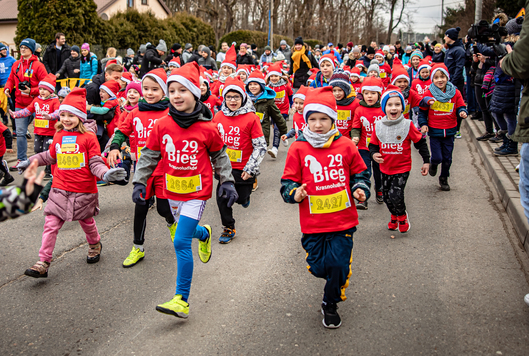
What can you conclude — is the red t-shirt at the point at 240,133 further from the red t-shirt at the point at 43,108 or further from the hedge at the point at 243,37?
the hedge at the point at 243,37

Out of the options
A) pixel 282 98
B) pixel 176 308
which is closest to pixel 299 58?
pixel 282 98

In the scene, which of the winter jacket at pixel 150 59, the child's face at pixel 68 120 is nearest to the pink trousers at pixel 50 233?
the child's face at pixel 68 120

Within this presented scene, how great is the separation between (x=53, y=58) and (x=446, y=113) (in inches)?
450

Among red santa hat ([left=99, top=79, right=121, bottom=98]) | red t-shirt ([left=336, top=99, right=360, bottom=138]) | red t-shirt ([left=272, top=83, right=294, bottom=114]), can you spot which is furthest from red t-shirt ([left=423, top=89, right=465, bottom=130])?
red santa hat ([left=99, top=79, right=121, bottom=98])

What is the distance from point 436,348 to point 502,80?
7749 millimetres

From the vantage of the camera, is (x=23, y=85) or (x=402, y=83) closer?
(x=402, y=83)

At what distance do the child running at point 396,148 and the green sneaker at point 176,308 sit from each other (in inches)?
122

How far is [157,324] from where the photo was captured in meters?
3.96

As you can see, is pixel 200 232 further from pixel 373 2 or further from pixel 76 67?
pixel 373 2

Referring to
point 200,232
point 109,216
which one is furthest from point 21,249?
point 200,232

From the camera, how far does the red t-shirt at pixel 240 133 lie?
19.5ft

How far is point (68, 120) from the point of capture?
5051 mm

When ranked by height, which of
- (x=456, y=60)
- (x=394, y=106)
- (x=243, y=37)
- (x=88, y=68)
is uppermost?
(x=243, y=37)

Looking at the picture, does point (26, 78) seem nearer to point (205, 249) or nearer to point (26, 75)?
point (26, 75)
